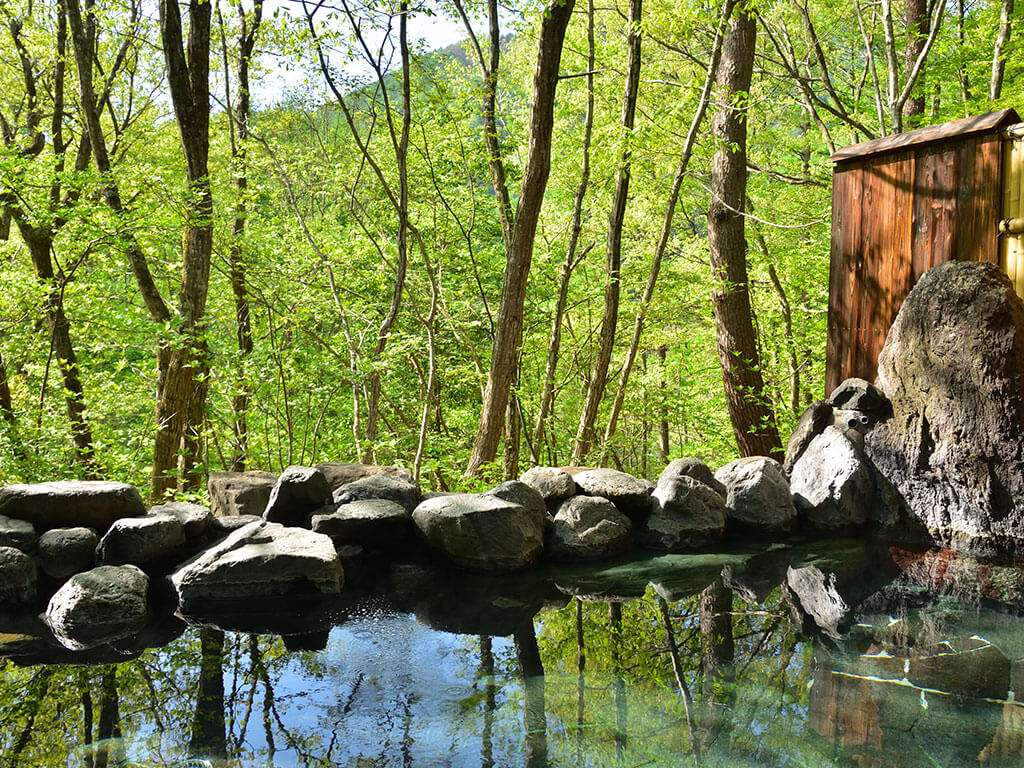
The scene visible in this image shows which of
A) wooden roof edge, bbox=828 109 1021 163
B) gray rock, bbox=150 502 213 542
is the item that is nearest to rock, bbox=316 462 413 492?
gray rock, bbox=150 502 213 542

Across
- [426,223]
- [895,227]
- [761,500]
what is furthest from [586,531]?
[426,223]

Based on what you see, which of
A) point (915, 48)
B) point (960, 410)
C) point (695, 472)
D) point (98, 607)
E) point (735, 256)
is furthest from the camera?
point (915, 48)

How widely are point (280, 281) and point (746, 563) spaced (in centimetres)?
632

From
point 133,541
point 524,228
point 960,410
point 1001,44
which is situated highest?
point 1001,44

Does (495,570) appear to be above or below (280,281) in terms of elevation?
below

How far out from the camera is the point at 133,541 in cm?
419

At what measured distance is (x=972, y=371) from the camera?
16.6 feet

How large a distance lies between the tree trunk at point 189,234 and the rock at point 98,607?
259 centimetres

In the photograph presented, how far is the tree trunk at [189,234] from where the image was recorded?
244 inches

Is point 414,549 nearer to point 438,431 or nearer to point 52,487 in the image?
point 52,487

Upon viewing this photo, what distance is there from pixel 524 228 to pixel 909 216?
9.88 ft

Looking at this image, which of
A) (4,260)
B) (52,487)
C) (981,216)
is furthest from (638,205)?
(52,487)

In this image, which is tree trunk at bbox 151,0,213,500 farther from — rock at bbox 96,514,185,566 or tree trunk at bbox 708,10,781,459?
tree trunk at bbox 708,10,781,459

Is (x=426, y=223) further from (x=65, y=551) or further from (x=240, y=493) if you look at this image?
(x=65, y=551)
